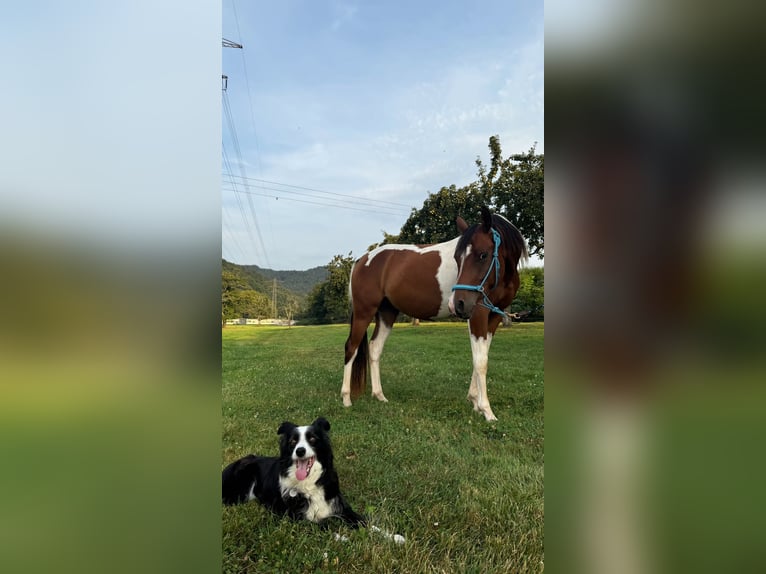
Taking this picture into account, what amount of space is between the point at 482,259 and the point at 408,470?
6.03 ft

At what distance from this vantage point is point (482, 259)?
3.38m

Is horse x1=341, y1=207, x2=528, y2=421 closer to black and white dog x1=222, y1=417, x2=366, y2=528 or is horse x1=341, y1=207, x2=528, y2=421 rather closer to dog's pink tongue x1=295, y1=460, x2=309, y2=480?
black and white dog x1=222, y1=417, x2=366, y2=528

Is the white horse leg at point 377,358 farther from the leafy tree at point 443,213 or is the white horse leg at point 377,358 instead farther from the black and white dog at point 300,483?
the leafy tree at point 443,213

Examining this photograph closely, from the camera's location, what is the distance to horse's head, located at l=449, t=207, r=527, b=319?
333cm

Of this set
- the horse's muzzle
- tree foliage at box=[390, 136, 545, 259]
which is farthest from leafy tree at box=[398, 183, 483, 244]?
the horse's muzzle

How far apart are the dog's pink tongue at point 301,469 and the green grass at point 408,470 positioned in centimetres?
22

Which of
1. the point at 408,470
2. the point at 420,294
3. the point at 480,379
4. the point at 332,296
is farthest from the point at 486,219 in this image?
the point at 332,296

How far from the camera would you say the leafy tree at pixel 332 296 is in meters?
10.2

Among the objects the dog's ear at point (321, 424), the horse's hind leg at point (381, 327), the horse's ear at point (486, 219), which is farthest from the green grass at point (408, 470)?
the horse's ear at point (486, 219)
